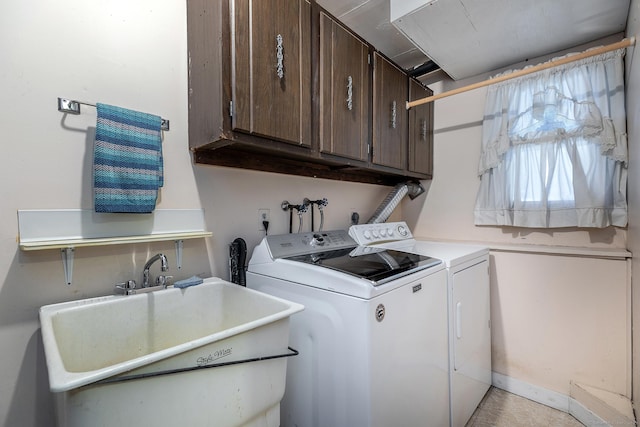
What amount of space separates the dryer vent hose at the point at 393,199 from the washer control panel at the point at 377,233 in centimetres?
16

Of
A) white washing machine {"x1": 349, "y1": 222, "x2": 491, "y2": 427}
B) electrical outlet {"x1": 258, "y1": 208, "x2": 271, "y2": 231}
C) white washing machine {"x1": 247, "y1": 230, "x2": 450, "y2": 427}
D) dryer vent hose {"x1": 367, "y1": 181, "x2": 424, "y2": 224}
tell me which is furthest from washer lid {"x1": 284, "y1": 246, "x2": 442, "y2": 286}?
dryer vent hose {"x1": 367, "y1": 181, "x2": 424, "y2": 224}

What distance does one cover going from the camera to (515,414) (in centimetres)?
189

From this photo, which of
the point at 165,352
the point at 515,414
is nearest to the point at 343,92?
the point at 165,352

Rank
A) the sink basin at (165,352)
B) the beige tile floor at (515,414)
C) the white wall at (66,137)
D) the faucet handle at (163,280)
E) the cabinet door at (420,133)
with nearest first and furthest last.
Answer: the sink basin at (165,352) → the white wall at (66,137) → the faucet handle at (163,280) → the beige tile floor at (515,414) → the cabinet door at (420,133)

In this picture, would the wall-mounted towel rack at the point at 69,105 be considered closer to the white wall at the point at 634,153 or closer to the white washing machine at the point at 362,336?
the white washing machine at the point at 362,336

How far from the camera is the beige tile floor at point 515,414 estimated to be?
70.6 inches

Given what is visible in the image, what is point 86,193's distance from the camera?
1.19m

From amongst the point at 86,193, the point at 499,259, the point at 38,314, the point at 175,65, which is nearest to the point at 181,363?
the point at 38,314

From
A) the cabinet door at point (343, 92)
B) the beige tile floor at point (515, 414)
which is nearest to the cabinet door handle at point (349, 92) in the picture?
the cabinet door at point (343, 92)

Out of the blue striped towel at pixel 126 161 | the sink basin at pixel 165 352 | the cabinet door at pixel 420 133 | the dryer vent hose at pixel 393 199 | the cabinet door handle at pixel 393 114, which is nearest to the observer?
the sink basin at pixel 165 352

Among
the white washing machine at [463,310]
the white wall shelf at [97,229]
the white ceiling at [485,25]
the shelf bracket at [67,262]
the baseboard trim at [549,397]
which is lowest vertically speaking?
the baseboard trim at [549,397]

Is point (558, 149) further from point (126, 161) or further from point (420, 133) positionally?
point (126, 161)

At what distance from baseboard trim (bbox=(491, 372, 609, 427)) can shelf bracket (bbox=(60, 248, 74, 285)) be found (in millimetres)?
2814

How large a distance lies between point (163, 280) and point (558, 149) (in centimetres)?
256
